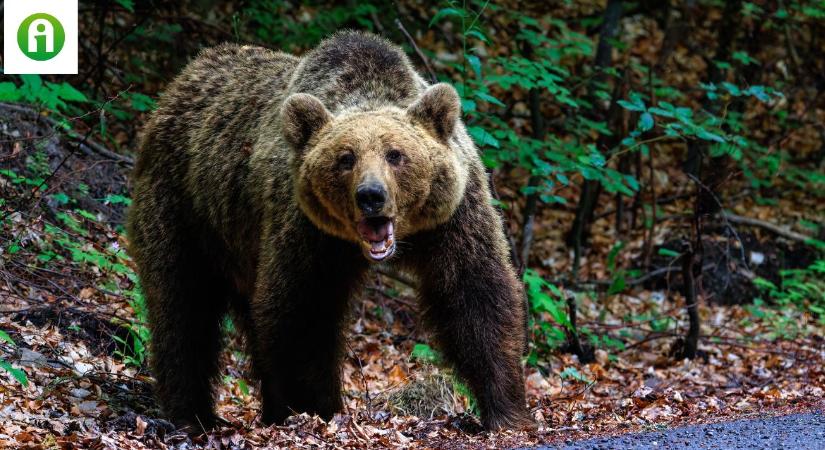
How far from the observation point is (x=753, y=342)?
9641 millimetres

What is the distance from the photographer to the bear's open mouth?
16.9ft

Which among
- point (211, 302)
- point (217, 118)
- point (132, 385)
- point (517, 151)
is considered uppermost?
point (217, 118)

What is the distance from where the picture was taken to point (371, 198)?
4938 millimetres

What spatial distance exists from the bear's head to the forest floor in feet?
4.19

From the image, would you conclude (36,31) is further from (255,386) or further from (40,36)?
(255,386)

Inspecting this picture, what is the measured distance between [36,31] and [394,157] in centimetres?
471

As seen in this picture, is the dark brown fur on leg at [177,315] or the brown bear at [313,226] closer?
the brown bear at [313,226]

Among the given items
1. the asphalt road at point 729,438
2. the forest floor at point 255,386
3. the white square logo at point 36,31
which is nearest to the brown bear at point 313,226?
the forest floor at point 255,386

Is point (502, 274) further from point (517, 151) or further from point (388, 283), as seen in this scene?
point (388, 283)

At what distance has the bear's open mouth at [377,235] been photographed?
16.9ft

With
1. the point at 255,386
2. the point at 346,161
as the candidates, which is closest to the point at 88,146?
the point at 255,386

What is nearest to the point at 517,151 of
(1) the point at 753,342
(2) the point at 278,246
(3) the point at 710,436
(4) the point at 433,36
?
(1) the point at 753,342

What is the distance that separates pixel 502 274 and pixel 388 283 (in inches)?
184

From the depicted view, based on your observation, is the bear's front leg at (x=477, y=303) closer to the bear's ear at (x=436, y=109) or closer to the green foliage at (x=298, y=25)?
the bear's ear at (x=436, y=109)
